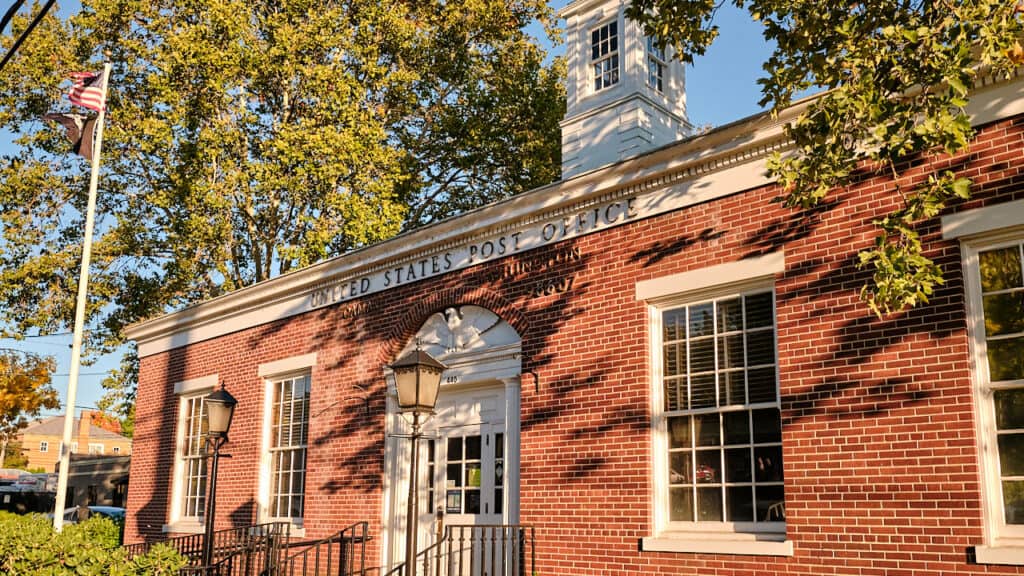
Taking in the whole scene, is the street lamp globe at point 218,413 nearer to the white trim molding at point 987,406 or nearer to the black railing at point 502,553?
the black railing at point 502,553

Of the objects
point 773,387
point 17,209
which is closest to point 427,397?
point 773,387

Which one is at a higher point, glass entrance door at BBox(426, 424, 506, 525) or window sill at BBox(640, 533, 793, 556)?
glass entrance door at BBox(426, 424, 506, 525)

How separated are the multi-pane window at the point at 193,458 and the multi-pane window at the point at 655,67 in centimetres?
961

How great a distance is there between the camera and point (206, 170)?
21.8 meters

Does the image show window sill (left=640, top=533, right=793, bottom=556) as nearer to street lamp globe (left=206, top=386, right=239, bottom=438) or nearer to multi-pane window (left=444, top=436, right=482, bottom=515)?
multi-pane window (left=444, top=436, right=482, bottom=515)

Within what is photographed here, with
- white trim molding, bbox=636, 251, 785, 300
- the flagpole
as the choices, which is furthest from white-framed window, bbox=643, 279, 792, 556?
the flagpole

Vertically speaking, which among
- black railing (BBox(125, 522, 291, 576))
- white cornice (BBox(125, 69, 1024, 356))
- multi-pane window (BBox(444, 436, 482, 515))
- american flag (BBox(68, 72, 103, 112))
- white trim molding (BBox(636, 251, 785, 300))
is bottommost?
black railing (BBox(125, 522, 291, 576))

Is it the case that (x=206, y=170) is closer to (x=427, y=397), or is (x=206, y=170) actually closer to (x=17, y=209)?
(x=17, y=209)

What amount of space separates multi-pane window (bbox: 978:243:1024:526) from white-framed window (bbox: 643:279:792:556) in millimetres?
1851

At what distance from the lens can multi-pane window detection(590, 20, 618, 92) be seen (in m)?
13.5

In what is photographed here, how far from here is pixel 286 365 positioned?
Result: 14.8m

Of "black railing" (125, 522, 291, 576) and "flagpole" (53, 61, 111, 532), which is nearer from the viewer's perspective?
"black railing" (125, 522, 291, 576)

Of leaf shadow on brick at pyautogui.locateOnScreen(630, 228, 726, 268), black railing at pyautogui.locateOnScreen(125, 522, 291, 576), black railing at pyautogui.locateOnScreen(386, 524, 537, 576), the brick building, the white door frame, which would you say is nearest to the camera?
the brick building

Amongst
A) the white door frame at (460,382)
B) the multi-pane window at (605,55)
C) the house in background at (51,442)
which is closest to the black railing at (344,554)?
the white door frame at (460,382)
